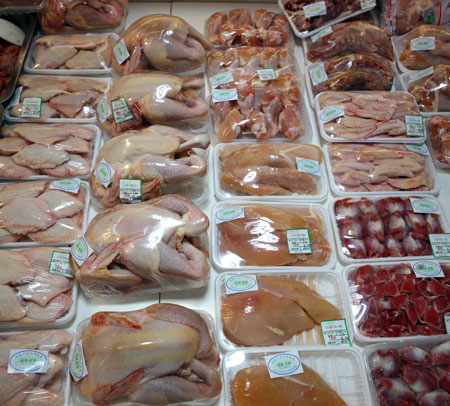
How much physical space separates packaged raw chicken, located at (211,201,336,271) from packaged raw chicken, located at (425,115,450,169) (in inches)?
34.7

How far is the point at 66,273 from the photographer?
166cm

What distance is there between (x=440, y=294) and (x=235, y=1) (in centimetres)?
236

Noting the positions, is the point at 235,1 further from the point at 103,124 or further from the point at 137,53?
the point at 103,124

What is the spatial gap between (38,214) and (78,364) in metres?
0.73

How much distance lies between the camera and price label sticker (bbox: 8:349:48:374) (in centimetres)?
141

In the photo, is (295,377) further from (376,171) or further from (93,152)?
(93,152)

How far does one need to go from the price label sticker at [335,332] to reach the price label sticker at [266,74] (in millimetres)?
1441

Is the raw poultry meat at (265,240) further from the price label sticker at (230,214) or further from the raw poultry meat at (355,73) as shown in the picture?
the raw poultry meat at (355,73)

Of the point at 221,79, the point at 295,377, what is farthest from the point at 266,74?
the point at 295,377

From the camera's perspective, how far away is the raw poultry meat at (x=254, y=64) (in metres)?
2.32

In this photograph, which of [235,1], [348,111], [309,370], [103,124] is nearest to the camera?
[309,370]

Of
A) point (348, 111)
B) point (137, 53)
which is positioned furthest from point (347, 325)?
point (137, 53)

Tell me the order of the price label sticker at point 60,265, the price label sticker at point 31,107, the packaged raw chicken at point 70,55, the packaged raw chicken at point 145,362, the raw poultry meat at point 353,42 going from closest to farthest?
1. the packaged raw chicken at point 145,362
2. the price label sticker at point 60,265
3. the price label sticker at point 31,107
4. the packaged raw chicken at point 70,55
5. the raw poultry meat at point 353,42

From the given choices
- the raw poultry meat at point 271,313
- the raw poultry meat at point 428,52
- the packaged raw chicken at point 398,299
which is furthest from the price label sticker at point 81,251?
the raw poultry meat at point 428,52
